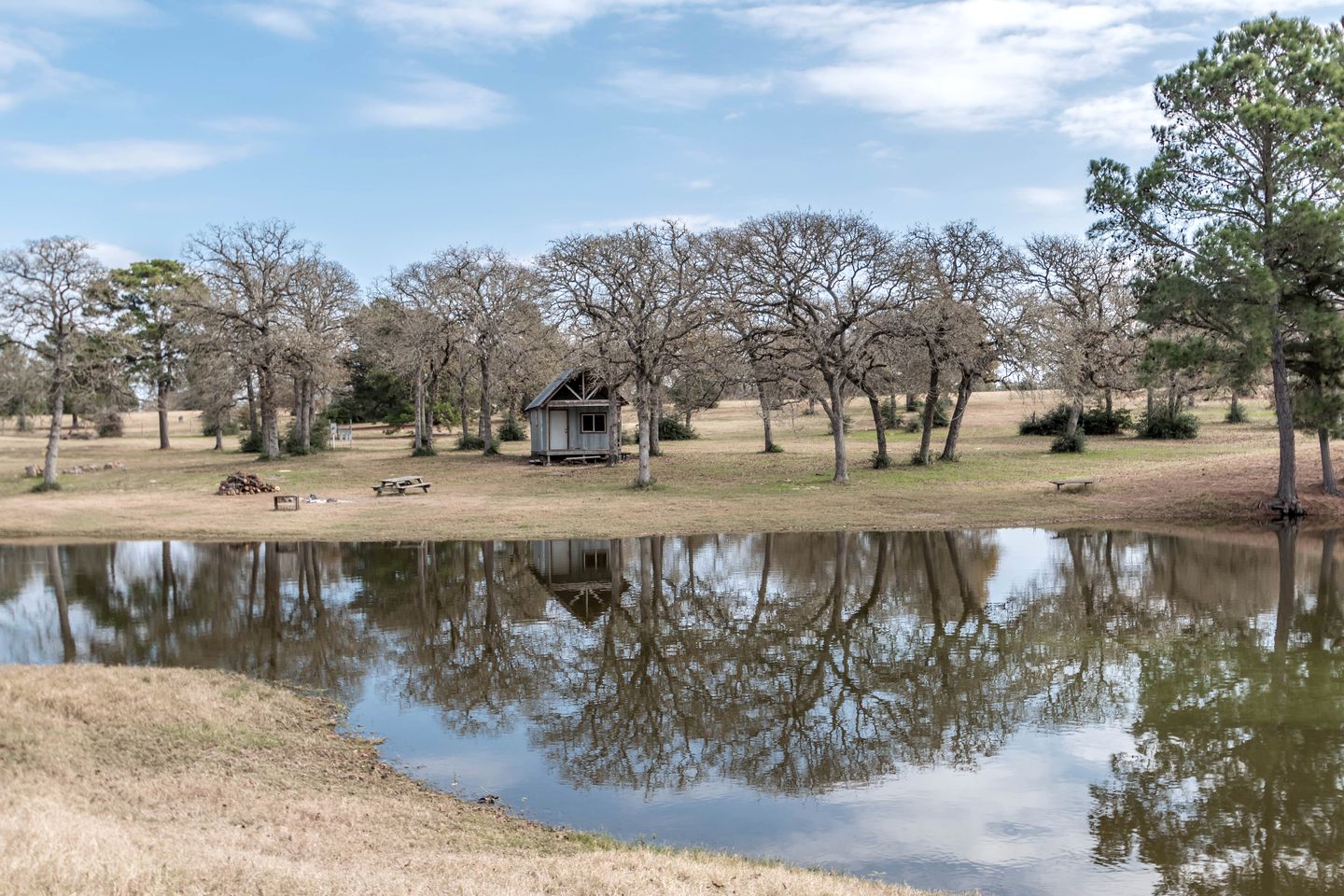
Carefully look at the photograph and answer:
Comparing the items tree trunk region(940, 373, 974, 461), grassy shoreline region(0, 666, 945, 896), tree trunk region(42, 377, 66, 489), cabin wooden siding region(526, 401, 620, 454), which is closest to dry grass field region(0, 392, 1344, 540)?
tree trunk region(42, 377, 66, 489)

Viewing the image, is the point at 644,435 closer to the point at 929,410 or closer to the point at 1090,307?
the point at 929,410

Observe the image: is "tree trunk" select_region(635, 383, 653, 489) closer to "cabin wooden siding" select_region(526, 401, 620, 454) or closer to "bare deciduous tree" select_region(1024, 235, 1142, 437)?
"cabin wooden siding" select_region(526, 401, 620, 454)

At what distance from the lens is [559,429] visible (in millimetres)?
51938

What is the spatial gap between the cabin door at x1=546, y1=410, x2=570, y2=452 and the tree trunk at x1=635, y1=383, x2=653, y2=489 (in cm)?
1038

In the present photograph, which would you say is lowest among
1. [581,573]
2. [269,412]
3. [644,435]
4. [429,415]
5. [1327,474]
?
[581,573]

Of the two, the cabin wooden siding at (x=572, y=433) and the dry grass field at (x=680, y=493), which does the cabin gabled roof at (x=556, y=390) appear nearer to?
the cabin wooden siding at (x=572, y=433)

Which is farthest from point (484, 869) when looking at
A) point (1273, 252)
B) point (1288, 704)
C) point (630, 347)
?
point (630, 347)

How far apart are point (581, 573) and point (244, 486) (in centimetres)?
2193

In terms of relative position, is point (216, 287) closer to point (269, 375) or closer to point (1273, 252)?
point (269, 375)

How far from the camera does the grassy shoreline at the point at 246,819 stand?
669 cm

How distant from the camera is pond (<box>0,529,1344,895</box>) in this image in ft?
30.1

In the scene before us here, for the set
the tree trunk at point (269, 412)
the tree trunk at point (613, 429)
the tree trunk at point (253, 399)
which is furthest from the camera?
the tree trunk at point (253, 399)

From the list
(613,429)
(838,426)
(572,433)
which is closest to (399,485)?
(613,429)

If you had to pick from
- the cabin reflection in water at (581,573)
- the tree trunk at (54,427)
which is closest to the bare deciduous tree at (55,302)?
the tree trunk at (54,427)
